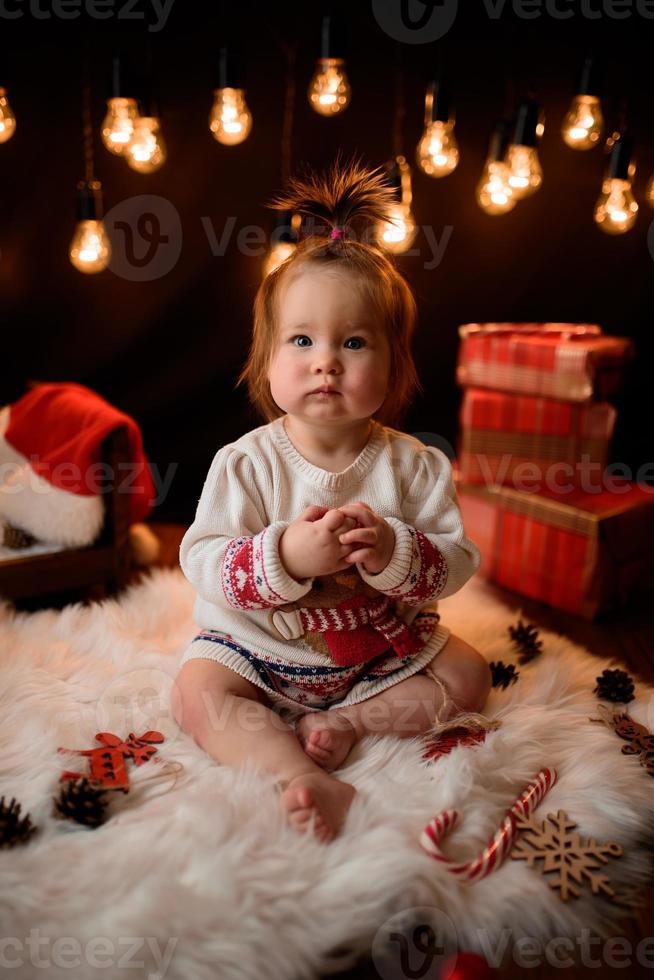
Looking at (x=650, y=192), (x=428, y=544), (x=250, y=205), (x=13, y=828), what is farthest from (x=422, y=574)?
(x=250, y=205)

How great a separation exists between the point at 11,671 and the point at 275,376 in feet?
1.81

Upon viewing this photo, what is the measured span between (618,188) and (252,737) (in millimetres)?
1164

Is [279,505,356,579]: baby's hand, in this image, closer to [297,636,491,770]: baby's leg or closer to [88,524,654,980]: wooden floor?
[297,636,491,770]: baby's leg

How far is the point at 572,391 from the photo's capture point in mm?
1507

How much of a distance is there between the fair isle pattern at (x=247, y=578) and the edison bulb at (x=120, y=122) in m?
0.81

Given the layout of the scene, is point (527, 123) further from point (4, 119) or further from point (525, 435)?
point (4, 119)

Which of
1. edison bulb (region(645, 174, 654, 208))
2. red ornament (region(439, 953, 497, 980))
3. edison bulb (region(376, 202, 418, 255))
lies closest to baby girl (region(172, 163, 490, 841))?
red ornament (region(439, 953, 497, 980))

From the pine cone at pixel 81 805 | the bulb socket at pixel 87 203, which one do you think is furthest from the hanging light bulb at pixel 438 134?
the pine cone at pixel 81 805

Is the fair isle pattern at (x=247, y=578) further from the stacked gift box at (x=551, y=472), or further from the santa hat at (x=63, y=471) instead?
the stacked gift box at (x=551, y=472)

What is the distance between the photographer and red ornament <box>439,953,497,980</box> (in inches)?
29.2

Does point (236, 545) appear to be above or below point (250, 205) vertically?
below

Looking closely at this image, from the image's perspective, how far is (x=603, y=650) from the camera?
141 cm

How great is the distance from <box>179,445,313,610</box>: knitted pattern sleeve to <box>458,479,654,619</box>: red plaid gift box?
66 cm

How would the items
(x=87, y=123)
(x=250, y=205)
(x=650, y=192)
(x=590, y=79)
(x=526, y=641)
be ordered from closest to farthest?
(x=526, y=641) < (x=590, y=79) < (x=650, y=192) < (x=87, y=123) < (x=250, y=205)
